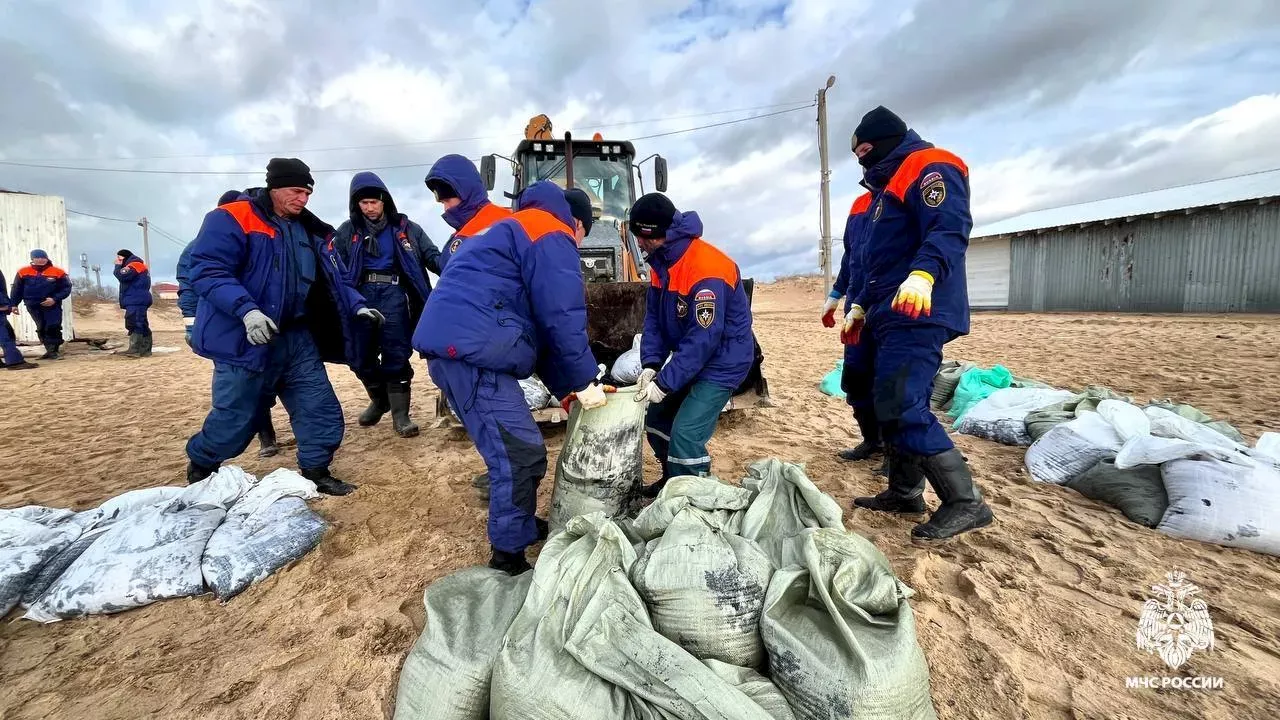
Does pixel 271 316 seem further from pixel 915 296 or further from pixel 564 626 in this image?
pixel 915 296

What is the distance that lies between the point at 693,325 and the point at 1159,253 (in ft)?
51.6

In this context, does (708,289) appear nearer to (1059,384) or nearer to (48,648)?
(48,648)

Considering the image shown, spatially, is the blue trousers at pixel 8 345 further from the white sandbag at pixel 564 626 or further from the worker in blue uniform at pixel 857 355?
the worker in blue uniform at pixel 857 355

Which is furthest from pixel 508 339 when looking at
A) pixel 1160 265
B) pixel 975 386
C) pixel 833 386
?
pixel 1160 265

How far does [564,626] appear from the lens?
1.29 metres

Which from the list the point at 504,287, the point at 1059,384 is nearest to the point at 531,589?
the point at 504,287

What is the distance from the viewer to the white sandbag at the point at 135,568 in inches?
70.2

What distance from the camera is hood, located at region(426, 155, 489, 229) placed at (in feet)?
7.89

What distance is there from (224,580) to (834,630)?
2.02 meters

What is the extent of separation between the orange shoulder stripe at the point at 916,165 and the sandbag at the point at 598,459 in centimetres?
139

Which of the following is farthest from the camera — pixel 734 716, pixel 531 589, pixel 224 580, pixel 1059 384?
pixel 1059 384

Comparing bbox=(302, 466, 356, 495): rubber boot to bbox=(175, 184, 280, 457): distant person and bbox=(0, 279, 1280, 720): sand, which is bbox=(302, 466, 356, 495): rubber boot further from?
bbox=(175, 184, 280, 457): distant person

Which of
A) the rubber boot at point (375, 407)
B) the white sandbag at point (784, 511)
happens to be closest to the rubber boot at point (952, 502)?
the white sandbag at point (784, 511)

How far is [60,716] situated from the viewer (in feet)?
4.58
